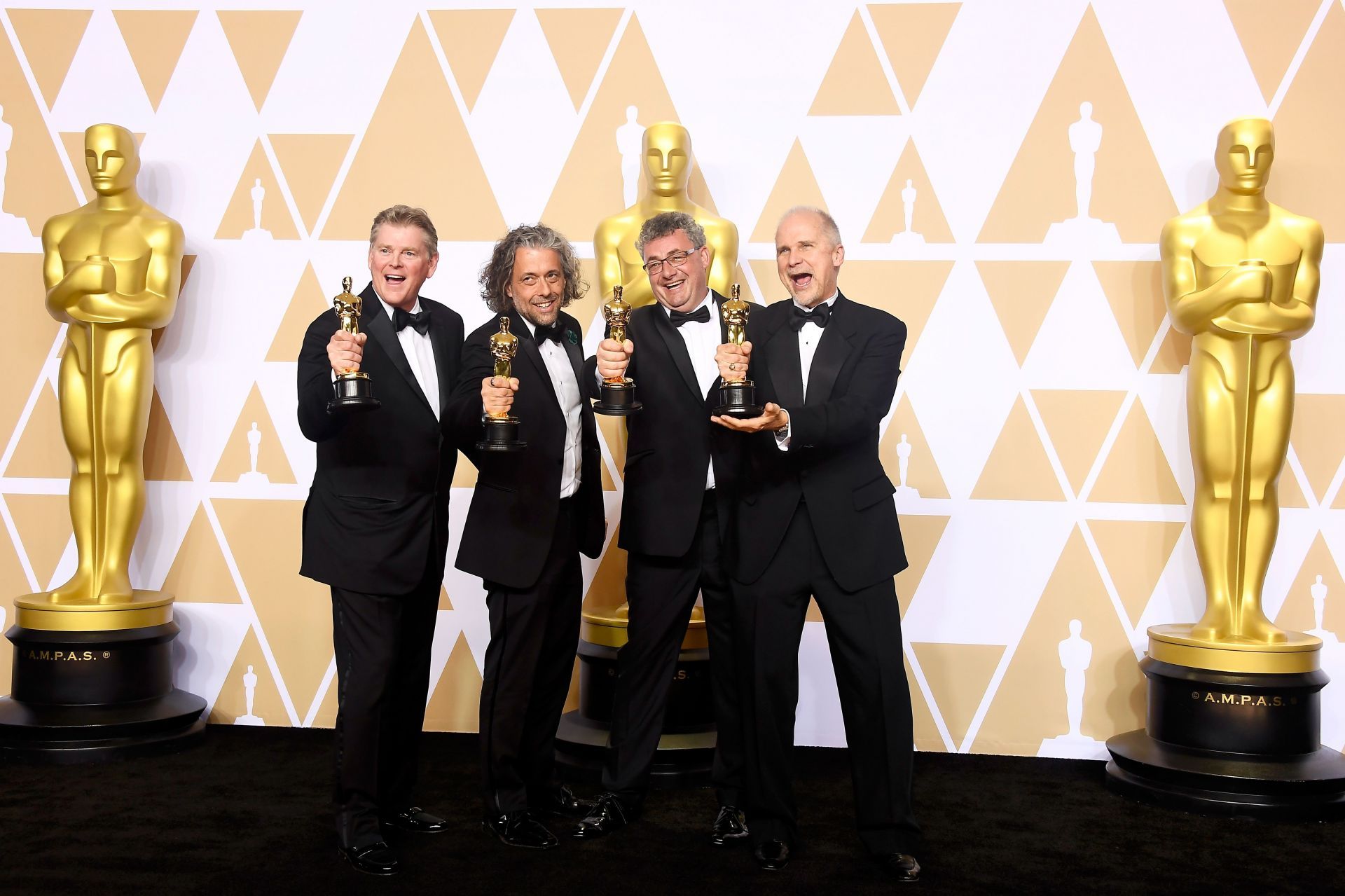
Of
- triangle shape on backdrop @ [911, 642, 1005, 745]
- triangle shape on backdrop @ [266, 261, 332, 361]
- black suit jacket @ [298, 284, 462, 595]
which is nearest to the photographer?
black suit jacket @ [298, 284, 462, 595]

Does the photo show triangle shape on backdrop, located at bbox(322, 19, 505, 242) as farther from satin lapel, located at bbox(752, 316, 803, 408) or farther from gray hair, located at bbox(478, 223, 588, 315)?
satin lapel, located at bbox(752, 316, 803, 408)

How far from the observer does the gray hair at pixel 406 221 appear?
3.13 m

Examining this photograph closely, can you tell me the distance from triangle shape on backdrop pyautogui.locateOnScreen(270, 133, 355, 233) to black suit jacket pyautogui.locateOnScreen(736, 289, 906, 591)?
259cm

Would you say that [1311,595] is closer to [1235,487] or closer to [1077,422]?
[1235,487]

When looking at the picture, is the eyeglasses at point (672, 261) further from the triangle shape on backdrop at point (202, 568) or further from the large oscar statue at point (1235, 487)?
the triangle shape on backdrop at point (202, 568)

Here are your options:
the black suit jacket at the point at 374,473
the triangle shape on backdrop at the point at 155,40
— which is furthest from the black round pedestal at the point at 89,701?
the triangle shape on backdrop at the point at 155,40

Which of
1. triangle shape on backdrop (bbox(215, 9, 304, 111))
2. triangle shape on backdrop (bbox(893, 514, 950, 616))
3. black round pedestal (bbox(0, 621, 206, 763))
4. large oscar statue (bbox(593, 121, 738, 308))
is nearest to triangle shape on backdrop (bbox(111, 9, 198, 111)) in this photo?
triangle shape on backdrop (bbox(215, 9, 304, 111))

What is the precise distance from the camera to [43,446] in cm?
507

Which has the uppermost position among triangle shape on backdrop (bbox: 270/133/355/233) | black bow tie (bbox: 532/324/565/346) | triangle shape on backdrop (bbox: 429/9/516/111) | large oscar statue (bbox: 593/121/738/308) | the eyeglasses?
triangle shape on backdrop (bbox: 429/9/516/111)

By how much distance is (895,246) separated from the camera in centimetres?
473

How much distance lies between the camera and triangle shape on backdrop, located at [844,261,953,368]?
186 inches

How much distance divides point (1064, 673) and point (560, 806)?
2.21 metres

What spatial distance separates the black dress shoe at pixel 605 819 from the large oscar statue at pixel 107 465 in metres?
1.91

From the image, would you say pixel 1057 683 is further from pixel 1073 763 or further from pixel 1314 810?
pixel 1314 810
